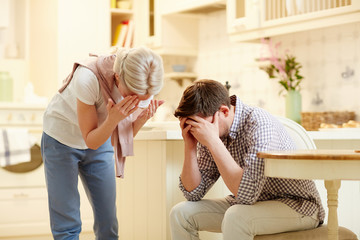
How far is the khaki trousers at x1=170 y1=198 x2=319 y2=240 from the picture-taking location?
1690 mm

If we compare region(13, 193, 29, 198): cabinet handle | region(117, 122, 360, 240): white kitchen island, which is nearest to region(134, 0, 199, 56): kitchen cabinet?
region(13, 193, 29, 198): cabinet handle

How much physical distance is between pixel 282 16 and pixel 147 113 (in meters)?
1.68

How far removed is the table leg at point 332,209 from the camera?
5.33ft

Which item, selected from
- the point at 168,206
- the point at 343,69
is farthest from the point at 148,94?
the point at 343,69

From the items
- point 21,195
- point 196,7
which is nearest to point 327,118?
point 196,7

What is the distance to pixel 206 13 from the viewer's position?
4.57 m

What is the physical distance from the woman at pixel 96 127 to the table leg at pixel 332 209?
2.05ft

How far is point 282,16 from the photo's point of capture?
3.42 metres

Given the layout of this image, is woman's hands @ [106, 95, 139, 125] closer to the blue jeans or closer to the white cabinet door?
the blue jeans

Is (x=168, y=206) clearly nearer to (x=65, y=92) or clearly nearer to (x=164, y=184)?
(x=164, y=184)

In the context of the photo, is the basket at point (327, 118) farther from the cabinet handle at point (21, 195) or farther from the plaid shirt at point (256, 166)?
the cabinet handle at point (21, 195)

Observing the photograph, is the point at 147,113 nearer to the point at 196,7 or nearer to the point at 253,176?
the point at 253,176

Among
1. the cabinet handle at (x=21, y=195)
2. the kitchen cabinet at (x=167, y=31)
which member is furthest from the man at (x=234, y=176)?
the kitchen cabinet at (x=167, y=31)

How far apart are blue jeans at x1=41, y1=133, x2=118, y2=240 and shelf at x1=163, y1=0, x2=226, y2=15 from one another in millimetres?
2065
